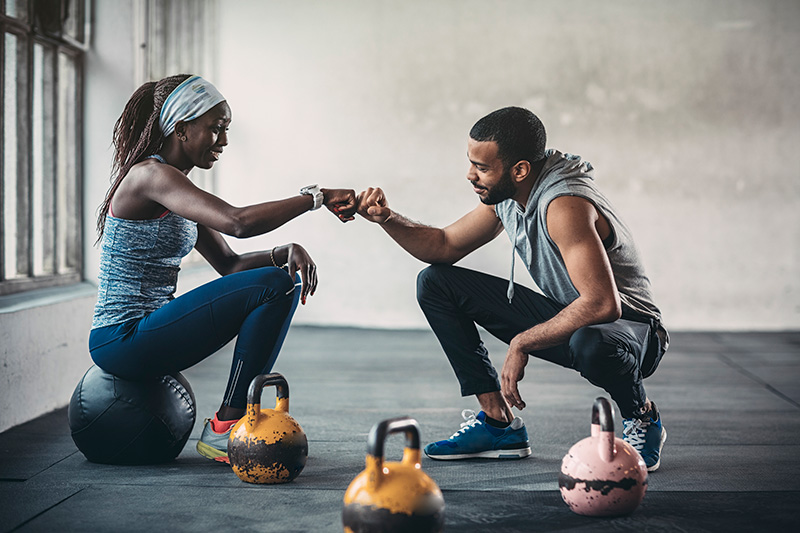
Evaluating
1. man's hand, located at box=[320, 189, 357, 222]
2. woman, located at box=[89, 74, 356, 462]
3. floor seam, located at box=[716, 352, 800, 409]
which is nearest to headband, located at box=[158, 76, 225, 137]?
woman, located at box=[89, 74, 356, 462]

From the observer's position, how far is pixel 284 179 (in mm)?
6172

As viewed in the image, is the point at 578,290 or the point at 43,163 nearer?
the point at 578,290

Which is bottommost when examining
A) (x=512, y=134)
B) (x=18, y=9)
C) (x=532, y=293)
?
(x=532, y=293)

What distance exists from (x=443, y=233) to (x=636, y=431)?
86 cm

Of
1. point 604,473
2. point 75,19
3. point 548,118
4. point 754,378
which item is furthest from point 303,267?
point 548,118

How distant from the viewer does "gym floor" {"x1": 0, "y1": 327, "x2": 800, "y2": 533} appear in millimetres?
1838

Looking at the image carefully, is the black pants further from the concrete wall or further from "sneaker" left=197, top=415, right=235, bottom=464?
the concrete wall

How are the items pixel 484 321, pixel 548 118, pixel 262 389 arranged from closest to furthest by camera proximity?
pixel 262 389
pixel 484 321
pixel 548 118

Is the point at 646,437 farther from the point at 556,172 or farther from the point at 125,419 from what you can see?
the point at 125,419

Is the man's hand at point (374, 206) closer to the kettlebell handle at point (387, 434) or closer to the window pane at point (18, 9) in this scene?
the kettlebell handle at point (387, 434)

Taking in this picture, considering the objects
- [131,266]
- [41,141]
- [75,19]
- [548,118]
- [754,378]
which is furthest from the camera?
[548,118]

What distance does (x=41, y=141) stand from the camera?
3.45 m

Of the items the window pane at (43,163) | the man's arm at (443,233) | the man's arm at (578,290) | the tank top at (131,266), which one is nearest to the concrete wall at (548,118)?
the window pane at (43,163)

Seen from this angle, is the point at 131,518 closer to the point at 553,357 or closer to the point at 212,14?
the point at 553,357
